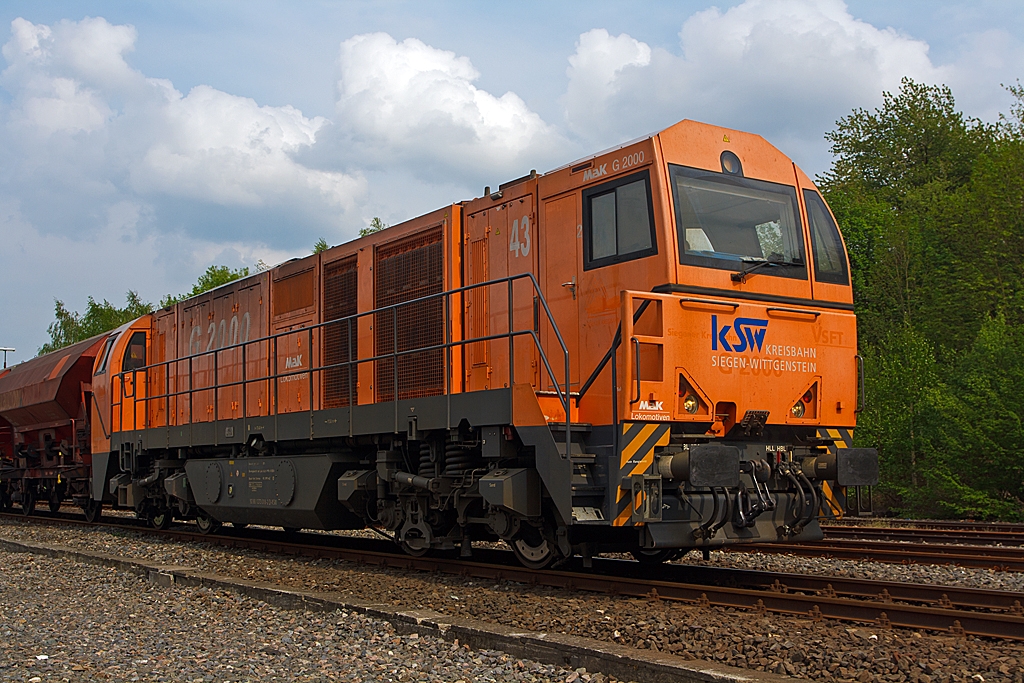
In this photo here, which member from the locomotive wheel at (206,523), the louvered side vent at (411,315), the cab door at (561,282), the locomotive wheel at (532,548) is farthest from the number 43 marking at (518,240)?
the locomotive wheel at (206,523)

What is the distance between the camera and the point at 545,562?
832 cm

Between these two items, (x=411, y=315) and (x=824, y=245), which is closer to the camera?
(x=824, y=245)

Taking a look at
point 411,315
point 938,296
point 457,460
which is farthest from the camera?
point 938,296

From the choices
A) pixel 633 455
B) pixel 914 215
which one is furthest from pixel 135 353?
pixel 914 215

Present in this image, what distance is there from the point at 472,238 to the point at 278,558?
4.47 m

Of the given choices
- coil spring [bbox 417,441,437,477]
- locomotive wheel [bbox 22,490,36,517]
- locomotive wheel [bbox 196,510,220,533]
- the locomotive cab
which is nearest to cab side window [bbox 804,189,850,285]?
the locomotive cab

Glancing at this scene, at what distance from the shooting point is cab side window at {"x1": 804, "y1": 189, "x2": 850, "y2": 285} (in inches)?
339

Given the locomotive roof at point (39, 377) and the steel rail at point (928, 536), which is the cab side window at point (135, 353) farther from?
the steel rail at point (928, 536)

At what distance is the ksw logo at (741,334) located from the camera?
7.75m

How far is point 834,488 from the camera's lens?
27.1ft

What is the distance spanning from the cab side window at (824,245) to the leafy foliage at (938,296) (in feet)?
31.5

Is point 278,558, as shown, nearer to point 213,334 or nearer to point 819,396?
point 213,334

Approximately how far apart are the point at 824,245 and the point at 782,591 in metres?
3.21

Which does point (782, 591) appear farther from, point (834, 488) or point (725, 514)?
point (834, 488)
